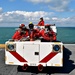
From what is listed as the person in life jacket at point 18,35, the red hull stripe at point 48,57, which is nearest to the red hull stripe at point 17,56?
the red hull stripe at point 48,57

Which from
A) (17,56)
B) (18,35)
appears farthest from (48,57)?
(18,35)

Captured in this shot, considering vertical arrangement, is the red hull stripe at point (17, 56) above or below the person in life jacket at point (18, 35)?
below

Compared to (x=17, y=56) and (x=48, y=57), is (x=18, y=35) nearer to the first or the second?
(x=17, y=56)

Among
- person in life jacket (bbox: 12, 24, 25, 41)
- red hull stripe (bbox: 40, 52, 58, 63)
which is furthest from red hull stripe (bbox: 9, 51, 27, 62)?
person in life jacket (bbox: 12, 24, 25, 41)

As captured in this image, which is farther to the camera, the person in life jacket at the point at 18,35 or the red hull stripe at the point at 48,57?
the person in life jacket at the point at 18,35

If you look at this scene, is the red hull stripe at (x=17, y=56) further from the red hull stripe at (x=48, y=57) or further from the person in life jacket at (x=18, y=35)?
the person in life jacket at (x=18, y=35)

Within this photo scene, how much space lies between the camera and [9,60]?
8.58 m

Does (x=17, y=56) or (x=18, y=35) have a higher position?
(x=18, y=35)

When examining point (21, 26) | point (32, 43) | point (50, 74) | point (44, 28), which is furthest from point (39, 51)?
point (44, 28)

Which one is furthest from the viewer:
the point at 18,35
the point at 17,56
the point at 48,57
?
the point at 18,35

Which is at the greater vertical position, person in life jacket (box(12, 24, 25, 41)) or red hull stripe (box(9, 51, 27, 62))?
person in life jacket (box(12, 24, 25, 41))

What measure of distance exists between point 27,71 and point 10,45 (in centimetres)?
127

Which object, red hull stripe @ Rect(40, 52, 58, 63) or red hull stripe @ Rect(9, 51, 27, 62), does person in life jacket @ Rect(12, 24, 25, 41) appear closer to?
red hull stripe @ Rect(9, 51, 27, 62)

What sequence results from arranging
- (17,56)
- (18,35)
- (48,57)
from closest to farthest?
(48,57) → (17,56) → (18,35)
